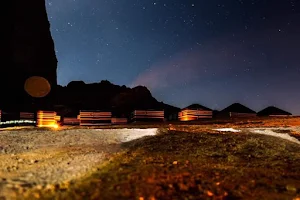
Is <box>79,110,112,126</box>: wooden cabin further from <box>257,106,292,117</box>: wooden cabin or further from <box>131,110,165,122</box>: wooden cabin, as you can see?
<box>257,106,292,117</box>: wooden cabin

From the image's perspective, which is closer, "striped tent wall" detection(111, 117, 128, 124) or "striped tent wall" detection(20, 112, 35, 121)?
"striped tent wall" detection(20, 112, 35, 121)

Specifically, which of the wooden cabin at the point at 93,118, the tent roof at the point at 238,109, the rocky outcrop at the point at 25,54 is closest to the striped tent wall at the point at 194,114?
the tent roof at the point at 238,109

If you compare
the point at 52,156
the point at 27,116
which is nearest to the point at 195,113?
the point at 27,116

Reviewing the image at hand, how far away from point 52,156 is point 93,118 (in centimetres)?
2074

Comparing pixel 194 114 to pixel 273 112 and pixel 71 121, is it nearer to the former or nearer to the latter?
pixel 273 112

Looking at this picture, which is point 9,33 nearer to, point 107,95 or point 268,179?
point 107,95

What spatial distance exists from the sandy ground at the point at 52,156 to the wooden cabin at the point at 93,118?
14923 millimetres

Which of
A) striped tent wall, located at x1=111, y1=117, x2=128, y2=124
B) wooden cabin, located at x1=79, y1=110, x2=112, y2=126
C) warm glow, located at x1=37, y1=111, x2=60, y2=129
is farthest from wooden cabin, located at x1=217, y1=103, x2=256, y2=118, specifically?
warm glow, located at x1=37, y1=111, x2=60, y2=129

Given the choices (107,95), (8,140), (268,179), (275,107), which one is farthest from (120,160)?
(107,95)

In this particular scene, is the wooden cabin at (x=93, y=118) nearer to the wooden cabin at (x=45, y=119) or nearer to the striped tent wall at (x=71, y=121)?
the wooden cabin at (x=45, y=119)

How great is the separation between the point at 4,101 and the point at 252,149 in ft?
147

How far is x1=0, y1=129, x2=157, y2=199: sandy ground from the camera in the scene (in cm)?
674

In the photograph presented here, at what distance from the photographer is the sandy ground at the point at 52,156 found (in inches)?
265

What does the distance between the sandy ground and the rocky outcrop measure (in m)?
33.1
